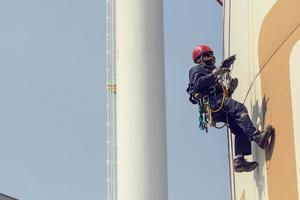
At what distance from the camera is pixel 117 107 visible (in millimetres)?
17234

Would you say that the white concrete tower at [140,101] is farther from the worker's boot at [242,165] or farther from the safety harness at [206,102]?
the worker's boot at [242,165]

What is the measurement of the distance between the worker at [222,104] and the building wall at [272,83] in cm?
29

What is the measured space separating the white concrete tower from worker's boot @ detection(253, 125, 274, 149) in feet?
11.4

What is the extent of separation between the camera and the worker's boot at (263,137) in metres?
13.2

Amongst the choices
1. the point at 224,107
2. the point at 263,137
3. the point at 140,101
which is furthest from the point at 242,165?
the point at 140,101

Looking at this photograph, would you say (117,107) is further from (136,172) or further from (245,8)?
(245,8)

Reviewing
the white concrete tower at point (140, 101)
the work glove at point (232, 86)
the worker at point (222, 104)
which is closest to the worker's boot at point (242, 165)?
the worker at point (222, 104)

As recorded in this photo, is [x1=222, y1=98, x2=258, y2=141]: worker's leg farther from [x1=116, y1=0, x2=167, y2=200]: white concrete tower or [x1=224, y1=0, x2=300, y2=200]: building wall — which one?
[x1=116, y1=0, x2=167, y2=200]: white concrete tower

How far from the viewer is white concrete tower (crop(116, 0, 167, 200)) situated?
16.3 meters

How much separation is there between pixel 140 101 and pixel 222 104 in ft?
11.2

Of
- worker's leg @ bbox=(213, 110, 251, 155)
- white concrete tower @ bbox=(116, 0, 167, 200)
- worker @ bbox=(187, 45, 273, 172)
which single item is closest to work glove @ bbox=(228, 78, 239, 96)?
worker @ bbox=(187, 45, 273, 172)

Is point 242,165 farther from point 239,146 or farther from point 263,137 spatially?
point 263,137

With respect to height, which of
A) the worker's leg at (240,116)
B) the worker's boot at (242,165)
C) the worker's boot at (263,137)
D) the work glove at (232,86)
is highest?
the work glove at (232,86)

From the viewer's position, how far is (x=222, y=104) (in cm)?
1376
